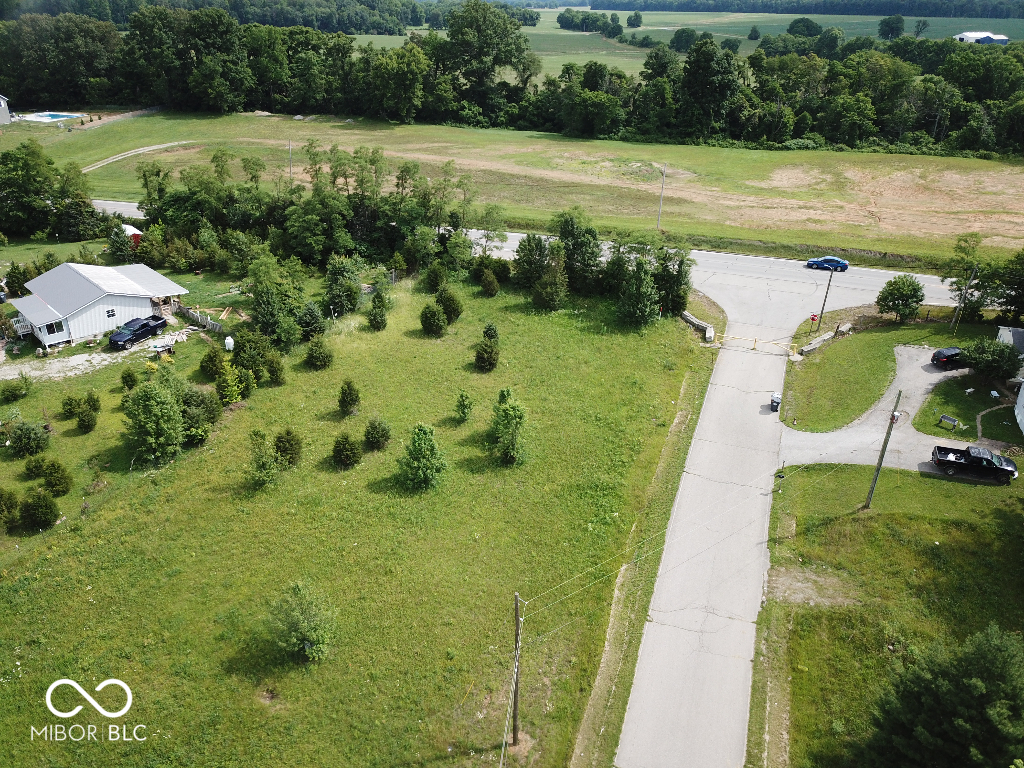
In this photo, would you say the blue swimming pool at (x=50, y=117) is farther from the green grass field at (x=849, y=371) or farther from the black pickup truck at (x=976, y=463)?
the black pickup truck at (x=976, y=463)

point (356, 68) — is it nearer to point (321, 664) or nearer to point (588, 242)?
point (588, 242)

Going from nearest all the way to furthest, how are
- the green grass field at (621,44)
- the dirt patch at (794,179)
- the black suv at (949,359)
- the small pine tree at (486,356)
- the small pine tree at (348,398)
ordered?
the small pine tree at (348,398) < the black suv at (949,359) < the small pine tree at (486,356) < the dirt patch at (794,179) < the green grass field at (621,44)

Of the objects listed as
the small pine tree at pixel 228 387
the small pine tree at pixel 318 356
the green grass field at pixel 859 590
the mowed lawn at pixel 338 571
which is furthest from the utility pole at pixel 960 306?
the small pine tree at pixel 228 387

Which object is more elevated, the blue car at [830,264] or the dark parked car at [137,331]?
the blue car at [830,264]

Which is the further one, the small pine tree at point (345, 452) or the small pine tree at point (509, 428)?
the small pine tree at point (509, 428)

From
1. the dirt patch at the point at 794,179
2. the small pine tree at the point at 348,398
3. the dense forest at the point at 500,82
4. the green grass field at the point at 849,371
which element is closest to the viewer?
the small pine tree at the point at 348,398

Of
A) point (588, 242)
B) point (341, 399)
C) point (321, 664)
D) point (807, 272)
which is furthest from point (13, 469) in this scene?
point (807, 272)
